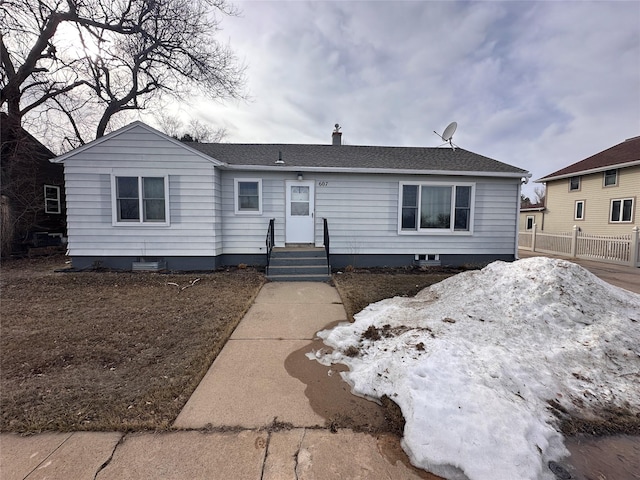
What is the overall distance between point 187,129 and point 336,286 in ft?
95.9

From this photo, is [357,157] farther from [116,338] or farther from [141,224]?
[116,338]

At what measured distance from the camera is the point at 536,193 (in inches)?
1672

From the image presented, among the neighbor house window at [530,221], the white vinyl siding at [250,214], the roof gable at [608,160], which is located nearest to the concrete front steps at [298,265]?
the white vinyl siding at [250,214]

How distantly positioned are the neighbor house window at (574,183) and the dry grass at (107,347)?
63.0 ft

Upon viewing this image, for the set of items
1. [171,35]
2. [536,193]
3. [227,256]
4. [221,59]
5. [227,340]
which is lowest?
[227,340]

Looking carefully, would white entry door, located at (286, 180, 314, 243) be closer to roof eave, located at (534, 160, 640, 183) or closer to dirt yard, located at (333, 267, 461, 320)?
dirt yard, located at (333, 267, 461, 320)

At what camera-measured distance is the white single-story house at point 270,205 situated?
7.87m

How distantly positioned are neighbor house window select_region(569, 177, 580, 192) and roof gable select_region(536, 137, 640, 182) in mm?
488

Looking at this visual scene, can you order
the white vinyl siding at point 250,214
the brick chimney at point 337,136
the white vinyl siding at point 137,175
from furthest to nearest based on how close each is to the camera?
the brick chimney at point 337,136 < the white vinyl siding at point 250,214 < the white vinyl siding at point 137,175

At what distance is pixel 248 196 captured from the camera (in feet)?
28.7

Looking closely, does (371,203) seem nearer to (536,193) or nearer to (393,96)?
(393,96)

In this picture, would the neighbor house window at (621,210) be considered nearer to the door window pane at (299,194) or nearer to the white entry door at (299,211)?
the white entry door at (299,211)

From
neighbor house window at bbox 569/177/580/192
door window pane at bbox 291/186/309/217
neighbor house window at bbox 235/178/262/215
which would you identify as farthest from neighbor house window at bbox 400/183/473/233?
neighbor house window at bbox 569/177/580/192

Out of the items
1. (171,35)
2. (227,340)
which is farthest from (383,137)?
(227,340)
